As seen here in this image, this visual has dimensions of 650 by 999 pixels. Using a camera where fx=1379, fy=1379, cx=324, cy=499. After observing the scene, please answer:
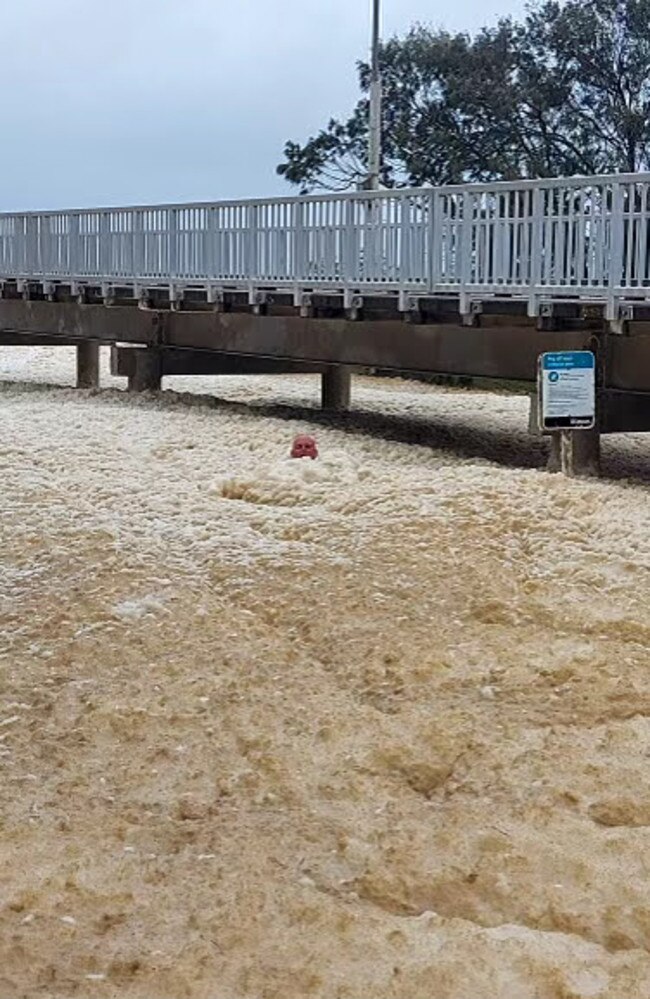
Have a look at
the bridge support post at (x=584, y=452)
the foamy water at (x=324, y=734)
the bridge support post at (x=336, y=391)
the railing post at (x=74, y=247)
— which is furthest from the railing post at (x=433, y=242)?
the railing post at (x=74, y=247)

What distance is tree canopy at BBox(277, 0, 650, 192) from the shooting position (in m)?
39.5

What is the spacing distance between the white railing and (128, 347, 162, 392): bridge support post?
106 cm

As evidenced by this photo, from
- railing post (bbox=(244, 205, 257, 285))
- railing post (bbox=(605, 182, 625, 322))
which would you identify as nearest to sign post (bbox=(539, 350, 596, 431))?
railing post (bbox=(605, 182, 625, 322))

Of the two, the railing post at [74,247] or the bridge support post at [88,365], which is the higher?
the railing post at [74,247]

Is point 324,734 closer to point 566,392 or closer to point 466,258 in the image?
point 566,392

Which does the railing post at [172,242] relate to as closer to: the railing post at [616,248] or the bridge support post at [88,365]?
Result: the bridge support post at [88,365]

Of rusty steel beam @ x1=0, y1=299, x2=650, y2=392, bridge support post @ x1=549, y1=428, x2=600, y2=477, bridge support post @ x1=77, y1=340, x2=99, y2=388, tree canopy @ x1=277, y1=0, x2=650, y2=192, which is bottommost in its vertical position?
bridge support post @ x1=549, y1=428, x2=600, y2=477

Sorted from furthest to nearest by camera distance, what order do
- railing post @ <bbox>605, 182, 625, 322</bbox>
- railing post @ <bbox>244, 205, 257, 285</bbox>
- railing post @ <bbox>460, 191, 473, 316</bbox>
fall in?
railing post @ <bbox>244, 205, 257, 285</bbox>, railing post @ <bbox>460, 191, 473, 316</bbox>, railing post @ <bbox>605, 182, 625, 322</bbox>

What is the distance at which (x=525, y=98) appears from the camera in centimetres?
4022

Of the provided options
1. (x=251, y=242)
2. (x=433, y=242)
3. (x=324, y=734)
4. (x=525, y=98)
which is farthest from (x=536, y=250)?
(x=525, y=98)

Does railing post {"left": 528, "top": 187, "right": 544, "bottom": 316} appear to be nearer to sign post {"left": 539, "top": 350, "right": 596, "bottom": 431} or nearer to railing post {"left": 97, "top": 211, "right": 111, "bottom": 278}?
sign post {"left": 539, "top": 350, "right": 596, "bottom": 431}

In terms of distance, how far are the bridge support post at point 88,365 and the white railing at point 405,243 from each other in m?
2.29

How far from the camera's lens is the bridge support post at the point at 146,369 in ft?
67.4

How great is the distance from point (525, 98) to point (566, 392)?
31121 millimetres
